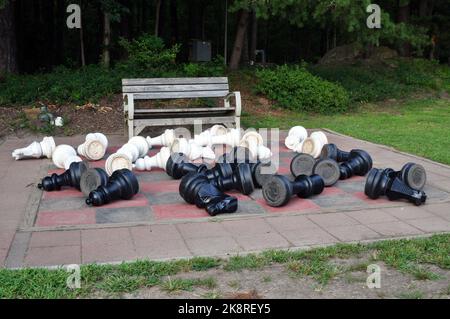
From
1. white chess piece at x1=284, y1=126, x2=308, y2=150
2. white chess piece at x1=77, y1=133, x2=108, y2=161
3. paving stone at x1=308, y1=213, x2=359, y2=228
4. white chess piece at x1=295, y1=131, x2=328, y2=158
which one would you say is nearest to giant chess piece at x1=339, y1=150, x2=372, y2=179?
white chess piece at x1=295, y1=131, x2=328, y2=158

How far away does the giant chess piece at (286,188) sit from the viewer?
18.1 feet

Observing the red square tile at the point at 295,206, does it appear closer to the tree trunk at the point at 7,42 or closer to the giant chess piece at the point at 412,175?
the giant chess piece at the point at 412,175

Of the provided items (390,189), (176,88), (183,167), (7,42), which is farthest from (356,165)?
(7,42)

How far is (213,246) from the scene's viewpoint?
14.6 feet

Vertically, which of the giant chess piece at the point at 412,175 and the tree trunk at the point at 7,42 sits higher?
the tree trunk at the point at 7,42

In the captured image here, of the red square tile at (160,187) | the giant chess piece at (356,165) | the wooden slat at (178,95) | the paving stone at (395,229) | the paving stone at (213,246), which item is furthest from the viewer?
the wooden slat at (178,95)

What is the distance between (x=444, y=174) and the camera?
698cm

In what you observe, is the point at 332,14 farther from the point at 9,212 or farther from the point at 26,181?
the point at 9,212

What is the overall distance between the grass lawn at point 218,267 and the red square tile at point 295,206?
3.62ft

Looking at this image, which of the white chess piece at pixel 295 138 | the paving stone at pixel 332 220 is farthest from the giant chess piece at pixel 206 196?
the white chess piece at pixel 295 138

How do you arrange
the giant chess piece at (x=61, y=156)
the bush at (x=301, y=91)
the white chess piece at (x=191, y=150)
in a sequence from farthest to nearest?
1. the bush at (x=301, y=91)
2. the white chess piece at (x=191, y=150)
3. the giant chess piece at (x=61, y=156)

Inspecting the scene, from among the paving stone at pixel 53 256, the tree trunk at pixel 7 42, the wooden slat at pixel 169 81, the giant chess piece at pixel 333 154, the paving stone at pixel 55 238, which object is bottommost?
the paving stone at pixel 53 256

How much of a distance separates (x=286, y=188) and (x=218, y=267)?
1.66 meters

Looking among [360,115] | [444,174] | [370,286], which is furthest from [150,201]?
[360,115]
